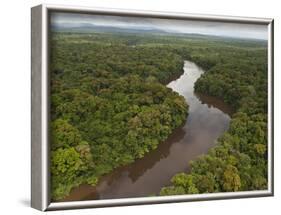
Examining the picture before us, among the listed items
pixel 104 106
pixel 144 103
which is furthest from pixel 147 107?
pixel 104 106

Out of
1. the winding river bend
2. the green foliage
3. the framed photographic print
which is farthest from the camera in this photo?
the green foliage

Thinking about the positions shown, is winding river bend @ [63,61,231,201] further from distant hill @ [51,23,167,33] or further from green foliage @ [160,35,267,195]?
distant hill @ [51,23,167,33]

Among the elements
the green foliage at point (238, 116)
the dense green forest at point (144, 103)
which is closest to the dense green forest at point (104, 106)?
the dense green forest at point (144, 103)

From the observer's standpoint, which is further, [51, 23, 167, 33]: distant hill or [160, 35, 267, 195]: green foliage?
[160, 35, 267, 195]: green foliage

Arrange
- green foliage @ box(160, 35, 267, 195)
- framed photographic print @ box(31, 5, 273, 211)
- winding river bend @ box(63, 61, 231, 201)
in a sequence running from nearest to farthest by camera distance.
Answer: framed photographic print @ box(31, 5, 273, 211)
winding river bend @ box(63, 61, 231, 201)
green foliage @ box(160, 35, 267, 195)

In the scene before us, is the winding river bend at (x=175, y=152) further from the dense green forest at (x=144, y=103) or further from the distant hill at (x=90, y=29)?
the distant hill at (x=90, y=29)

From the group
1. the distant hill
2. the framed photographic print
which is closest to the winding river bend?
the framed photographic print
